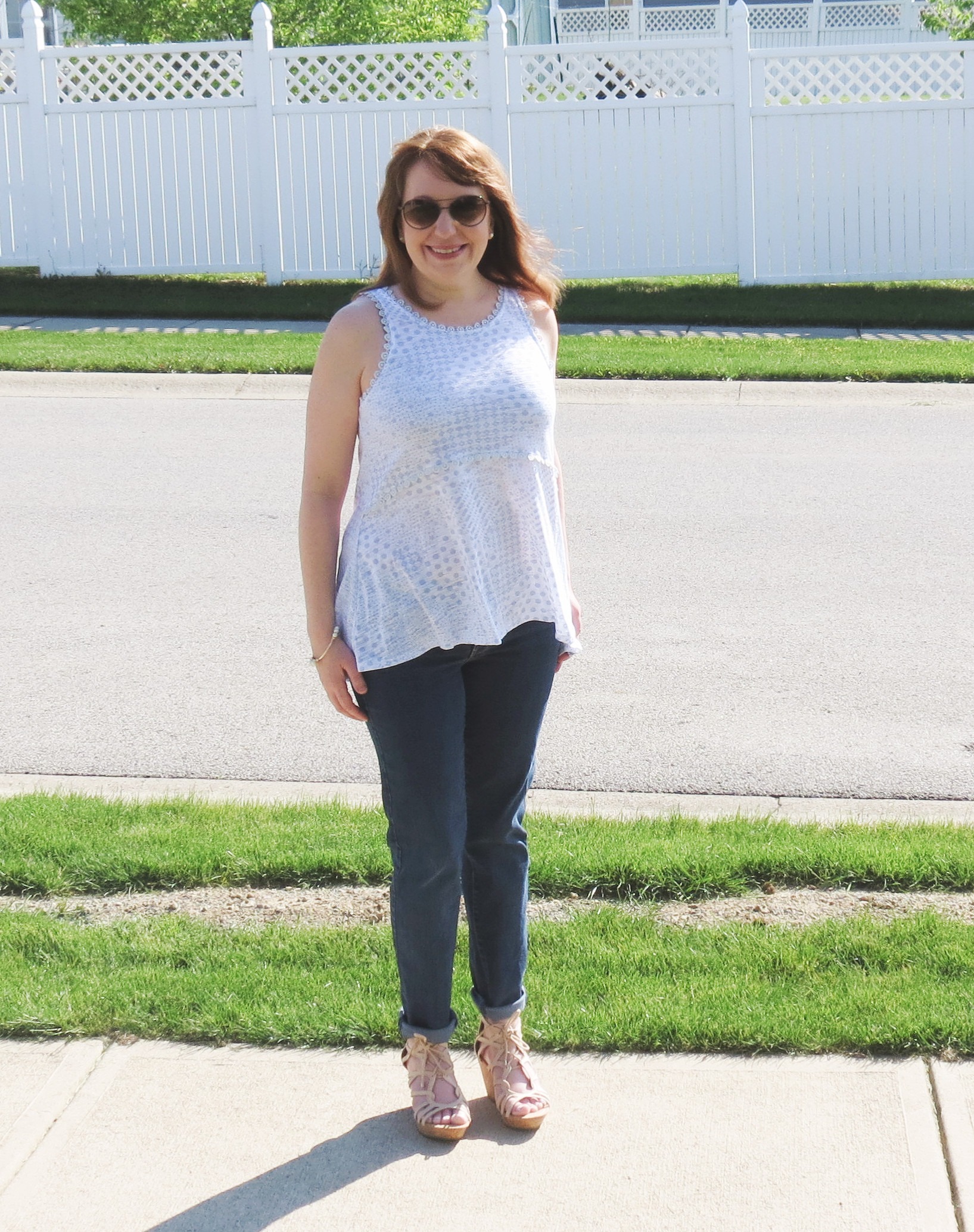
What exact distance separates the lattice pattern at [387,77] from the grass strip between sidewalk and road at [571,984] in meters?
12.5

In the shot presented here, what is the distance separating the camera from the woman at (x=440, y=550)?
2.79 m

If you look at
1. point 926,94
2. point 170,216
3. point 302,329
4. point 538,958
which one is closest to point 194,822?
point 538,958

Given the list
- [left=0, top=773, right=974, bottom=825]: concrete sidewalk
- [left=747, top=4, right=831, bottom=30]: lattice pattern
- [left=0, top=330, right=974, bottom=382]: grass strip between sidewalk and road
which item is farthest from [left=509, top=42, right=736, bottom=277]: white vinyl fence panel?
[left=747, top=4, right=831, bottom=30]: lattice pattern

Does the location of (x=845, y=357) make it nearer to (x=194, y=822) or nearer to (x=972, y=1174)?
(x=194, y=822)

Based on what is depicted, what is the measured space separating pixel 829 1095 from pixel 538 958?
2.79 ft

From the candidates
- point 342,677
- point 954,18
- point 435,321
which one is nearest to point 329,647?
point 342,677

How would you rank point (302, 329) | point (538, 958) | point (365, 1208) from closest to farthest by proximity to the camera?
point (365, 1208) < point (538, 958) < point (302, 329)

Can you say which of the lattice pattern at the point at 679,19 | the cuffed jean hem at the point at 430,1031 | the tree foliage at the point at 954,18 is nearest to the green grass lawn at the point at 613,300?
the tree foliage at the point at 954,18

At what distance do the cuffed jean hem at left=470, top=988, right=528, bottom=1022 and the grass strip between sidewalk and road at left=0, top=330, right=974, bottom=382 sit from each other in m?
8.48

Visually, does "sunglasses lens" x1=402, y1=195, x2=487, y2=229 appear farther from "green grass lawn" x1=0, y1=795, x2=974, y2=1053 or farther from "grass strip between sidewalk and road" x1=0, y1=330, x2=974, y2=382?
"grass strip between sidewalk and road" x1=0, y1=330, x2=974, y2=382

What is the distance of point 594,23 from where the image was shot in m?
32.7

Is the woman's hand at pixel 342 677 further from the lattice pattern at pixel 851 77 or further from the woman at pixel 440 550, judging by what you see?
the lattice pattern at pixel 851 77

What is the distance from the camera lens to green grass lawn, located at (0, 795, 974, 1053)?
334cm

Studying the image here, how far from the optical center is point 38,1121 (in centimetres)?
301
